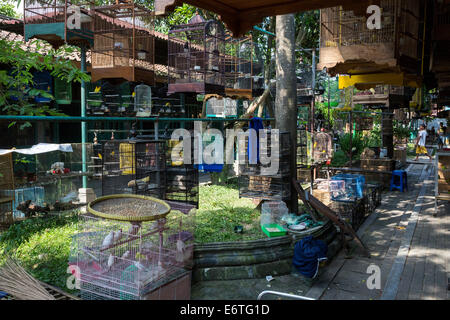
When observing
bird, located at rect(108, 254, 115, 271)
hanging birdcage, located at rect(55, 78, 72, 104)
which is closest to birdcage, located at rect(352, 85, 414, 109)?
hanging birdcage, located at rect(55, 78, 72, 104)

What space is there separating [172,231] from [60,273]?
1.60 metres

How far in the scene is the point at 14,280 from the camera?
4.40 m

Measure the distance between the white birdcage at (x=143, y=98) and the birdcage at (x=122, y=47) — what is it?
2.11m

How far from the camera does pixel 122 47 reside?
11305mm

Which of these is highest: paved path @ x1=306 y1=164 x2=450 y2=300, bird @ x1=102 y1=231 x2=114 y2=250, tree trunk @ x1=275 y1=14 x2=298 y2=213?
tree trunk @ x1=275 y1=14 x2=298 y2=213

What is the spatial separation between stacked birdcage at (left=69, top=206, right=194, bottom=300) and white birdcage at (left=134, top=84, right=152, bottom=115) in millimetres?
10452

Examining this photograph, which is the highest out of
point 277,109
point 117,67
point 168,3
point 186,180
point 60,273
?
point 117,67

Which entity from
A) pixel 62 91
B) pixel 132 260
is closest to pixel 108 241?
pixel 132 260

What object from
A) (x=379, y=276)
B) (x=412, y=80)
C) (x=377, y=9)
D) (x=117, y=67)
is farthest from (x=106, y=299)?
(x=412, y=80)

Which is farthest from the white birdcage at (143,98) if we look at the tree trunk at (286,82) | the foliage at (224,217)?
the tree trunk at (286,82)

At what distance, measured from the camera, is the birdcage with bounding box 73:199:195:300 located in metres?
3.97

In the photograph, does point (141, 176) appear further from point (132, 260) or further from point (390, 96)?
point (390, 96)

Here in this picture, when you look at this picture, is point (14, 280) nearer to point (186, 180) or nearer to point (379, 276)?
point (186, 180)

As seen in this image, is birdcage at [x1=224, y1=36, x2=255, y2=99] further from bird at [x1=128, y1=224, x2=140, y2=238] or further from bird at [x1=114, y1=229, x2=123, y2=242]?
bird at [x1=114, y1=229, x2=123, y2=242]
